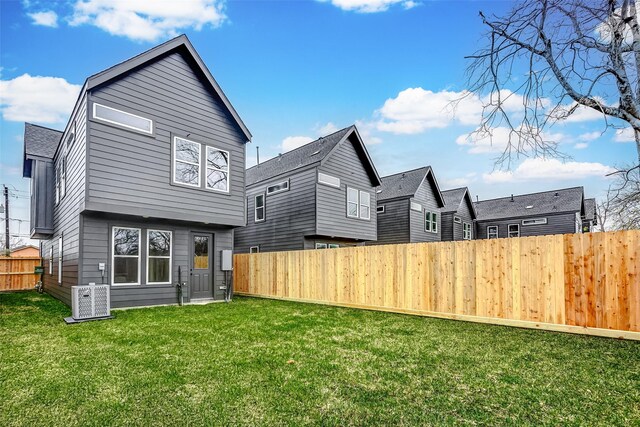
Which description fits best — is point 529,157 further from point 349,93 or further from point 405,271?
point 349,93

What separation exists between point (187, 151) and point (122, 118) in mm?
1915

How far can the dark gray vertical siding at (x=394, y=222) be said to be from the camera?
20391mm

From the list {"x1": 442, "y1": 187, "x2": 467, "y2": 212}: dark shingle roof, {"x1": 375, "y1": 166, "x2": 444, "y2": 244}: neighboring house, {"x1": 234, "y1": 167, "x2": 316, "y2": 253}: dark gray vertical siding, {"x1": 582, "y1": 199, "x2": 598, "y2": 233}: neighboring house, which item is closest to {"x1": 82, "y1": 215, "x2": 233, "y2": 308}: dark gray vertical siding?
{"x1": 234, "y1": 167, "x2": 316, "y2": 253}: dark gray vertical siding

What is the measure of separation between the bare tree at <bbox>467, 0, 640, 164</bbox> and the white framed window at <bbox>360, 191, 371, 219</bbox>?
40.2 ft

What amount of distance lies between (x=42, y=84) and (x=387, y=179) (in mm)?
19825

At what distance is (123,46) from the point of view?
12500 millimetres

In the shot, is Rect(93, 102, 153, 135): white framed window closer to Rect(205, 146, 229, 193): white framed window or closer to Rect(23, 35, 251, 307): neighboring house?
Rect(23, 35, 251, 307): neighboring house

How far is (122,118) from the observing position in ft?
30.1

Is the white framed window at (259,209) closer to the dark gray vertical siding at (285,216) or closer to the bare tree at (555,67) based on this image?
the dark gray vertical siding at (285,216)

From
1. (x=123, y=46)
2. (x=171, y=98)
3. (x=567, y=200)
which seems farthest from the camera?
(x=567, y=200)

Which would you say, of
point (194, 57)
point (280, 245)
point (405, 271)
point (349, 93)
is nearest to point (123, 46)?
point (194, 57)

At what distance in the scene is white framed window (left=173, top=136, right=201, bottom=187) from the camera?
10.2 metres

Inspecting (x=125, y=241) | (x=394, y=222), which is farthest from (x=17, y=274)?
(x=394, y=222)

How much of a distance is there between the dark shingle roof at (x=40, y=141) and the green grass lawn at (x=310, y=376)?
9027 mm
